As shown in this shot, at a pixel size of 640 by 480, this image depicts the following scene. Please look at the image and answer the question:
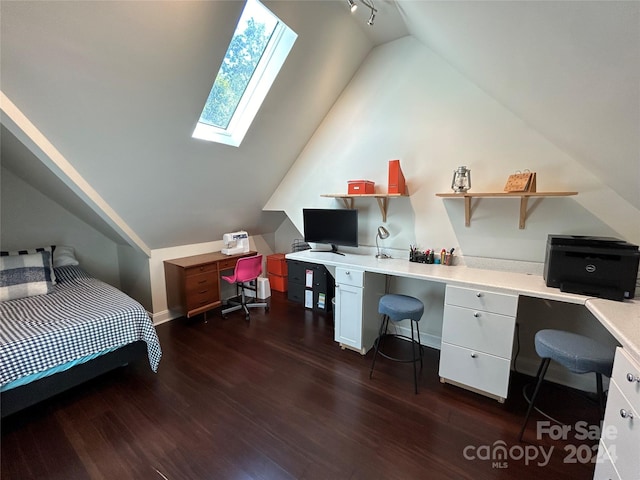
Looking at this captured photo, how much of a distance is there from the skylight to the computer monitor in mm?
1166

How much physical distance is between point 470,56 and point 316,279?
9.23ft

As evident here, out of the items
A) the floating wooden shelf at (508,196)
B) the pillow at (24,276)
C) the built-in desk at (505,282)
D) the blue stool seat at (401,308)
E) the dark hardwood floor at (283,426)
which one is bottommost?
the dark hardwood floor at (283,426)

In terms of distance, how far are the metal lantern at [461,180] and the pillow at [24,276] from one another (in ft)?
12.9

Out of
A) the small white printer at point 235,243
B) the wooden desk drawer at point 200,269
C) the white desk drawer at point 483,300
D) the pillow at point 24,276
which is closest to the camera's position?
the white desk drawer at point 483,300

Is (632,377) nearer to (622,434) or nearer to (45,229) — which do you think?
(622,434)

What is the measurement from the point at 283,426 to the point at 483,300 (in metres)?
1.65

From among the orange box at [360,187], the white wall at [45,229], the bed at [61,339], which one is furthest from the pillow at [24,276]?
the orange box at [360,187]

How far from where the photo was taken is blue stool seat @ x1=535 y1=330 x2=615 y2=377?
1440mm

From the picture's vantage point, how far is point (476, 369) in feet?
6.75

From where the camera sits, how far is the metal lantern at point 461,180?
7.59 feet

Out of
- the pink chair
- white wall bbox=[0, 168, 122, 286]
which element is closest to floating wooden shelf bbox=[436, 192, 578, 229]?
the pink chair

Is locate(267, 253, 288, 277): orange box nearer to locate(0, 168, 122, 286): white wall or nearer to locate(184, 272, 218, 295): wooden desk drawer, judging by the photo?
locate(184, 272, 218, 295): wooden desk drawer

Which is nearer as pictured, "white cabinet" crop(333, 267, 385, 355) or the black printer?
the black printer

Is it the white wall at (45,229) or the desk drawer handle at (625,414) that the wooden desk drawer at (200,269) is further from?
the desk drawer handle at (625,414)
